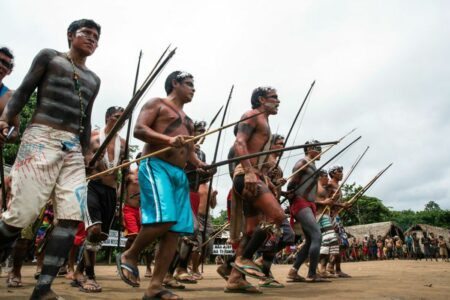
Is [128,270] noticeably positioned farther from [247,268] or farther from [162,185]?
[247,268]

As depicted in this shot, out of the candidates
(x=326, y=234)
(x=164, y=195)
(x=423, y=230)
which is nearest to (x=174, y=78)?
(x=164, y=195)

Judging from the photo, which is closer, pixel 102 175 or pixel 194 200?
pixel 102 175

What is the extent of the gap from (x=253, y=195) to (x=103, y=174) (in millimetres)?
1488

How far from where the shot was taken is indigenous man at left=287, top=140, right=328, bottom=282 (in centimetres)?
608

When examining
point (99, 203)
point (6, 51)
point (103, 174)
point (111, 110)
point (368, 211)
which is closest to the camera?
point (6, 51)

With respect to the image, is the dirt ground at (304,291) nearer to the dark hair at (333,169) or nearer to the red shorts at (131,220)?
the red shorts at (131,220)

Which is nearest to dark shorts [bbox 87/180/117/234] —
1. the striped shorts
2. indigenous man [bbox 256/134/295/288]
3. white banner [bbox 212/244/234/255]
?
indigenous man [bbox 256/134/295/288]

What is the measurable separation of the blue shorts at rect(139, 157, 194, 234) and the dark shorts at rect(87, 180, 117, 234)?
1.56 meters

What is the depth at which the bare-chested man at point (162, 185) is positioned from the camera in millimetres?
3396

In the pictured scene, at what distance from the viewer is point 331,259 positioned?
8.26m

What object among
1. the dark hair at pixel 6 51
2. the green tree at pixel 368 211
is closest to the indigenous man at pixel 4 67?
the dark hair at pixel 6 51

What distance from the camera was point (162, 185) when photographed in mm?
3502

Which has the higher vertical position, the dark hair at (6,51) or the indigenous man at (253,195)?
the dark hair at (6,51)

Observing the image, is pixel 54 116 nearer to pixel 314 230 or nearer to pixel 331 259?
pixel 314 230
